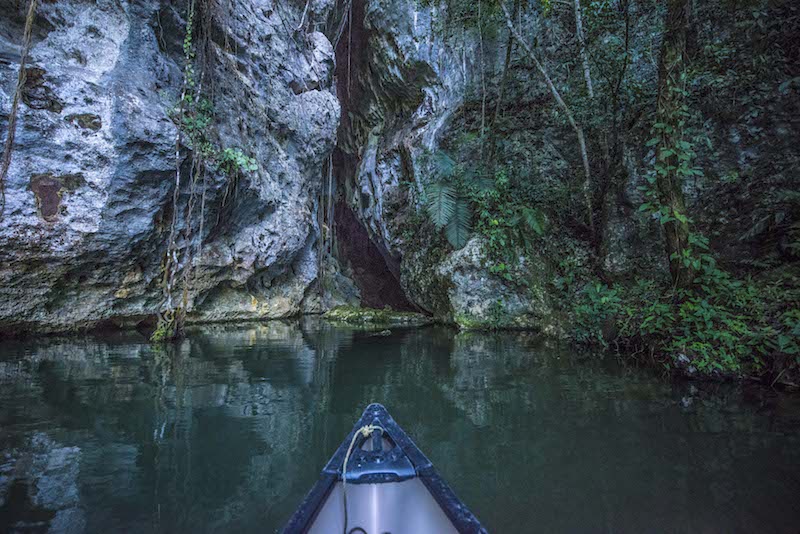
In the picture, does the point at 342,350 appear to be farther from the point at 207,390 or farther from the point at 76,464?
the point at 76,464

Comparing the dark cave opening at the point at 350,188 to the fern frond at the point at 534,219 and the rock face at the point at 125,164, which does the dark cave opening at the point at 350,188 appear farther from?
the fern frond at the point at 534,219

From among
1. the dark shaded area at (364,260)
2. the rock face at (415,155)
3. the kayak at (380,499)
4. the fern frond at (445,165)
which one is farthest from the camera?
the dark shaded area at (364,260)

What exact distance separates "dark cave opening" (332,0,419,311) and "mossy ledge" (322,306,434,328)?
1351 millimetres

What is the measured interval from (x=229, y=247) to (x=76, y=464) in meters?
7.41

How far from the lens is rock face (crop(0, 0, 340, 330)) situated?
6055 mm

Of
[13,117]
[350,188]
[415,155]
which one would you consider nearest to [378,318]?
[415,155]

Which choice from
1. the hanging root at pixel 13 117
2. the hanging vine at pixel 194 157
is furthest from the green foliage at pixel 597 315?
the hanging root at pixel 13 117

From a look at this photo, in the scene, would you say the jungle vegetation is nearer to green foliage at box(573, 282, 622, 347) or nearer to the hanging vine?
green foliage at box(573, 282, 622, 347)

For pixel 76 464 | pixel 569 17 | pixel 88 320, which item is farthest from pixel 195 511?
pixel 569 17

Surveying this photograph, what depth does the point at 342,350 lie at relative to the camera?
6172 mm

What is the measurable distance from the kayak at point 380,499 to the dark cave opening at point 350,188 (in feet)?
31.2

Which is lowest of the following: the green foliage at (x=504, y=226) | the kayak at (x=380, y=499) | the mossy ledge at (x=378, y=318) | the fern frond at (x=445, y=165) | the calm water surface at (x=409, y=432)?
the calm water surface at (x=409, y=432)

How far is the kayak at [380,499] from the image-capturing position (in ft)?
4.51

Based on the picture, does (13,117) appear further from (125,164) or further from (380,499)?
(380,499)
